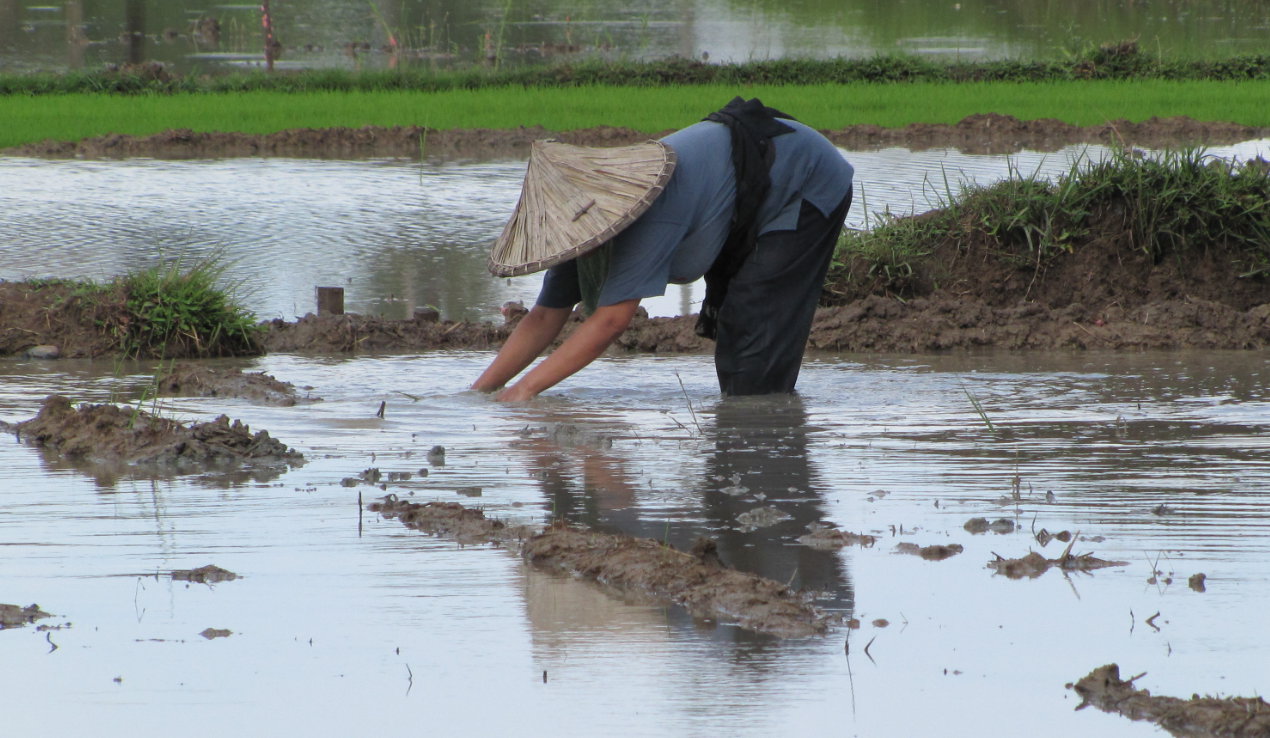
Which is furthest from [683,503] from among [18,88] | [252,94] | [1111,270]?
[18,88]

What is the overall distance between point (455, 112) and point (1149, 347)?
11.0 meters

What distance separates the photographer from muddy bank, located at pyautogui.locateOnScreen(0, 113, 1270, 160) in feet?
46.7

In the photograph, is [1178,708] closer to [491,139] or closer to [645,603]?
[645,603]

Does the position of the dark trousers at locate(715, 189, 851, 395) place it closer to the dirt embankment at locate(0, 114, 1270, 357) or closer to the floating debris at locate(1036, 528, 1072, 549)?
the dirt embankment at locate(0, 114, 1270, 357)

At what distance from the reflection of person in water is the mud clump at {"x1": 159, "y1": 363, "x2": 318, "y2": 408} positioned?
1.27 meters

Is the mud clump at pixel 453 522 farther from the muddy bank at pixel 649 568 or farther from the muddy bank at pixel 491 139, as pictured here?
the muddy bank at pixel 491 139

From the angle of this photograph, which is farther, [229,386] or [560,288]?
[229,386]

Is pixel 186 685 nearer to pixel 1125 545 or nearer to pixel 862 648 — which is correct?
pixel 862 648

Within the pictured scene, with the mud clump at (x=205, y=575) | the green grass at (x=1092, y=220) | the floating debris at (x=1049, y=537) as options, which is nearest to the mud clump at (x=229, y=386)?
the mud clump at (x=205, y=575)

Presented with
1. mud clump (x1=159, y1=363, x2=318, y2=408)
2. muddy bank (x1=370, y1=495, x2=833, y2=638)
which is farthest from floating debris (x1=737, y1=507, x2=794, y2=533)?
mud clump (x1=159, y1=363, x2=318, y2=408)

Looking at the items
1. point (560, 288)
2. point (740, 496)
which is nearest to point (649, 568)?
point (740, 496)

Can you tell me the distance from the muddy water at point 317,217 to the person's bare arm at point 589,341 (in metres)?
2.55

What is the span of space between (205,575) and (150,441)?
4.51 feet

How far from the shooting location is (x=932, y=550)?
140 inches
